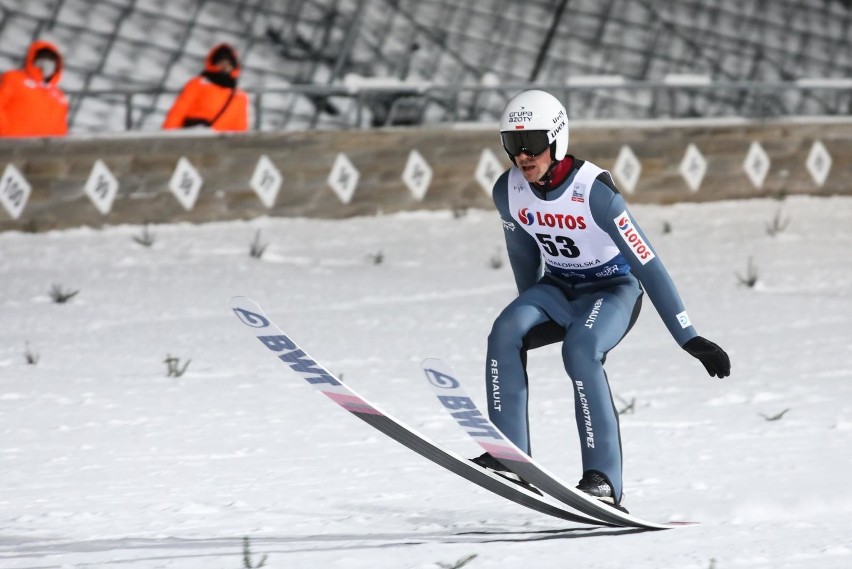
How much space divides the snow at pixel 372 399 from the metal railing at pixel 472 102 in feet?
3.32

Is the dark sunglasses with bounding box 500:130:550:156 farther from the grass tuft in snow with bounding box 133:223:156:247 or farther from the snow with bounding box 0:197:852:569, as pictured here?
the grass tuft in snow with bounding box 133:223:156:247

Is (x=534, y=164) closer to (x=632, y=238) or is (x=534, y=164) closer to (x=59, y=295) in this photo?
(x=632, y=238)

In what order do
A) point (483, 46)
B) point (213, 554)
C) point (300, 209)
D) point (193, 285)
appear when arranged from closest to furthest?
A: 1. point (213, 554)
2. point (193, 285)
3. point (300, 209)
4. point (483, 46)

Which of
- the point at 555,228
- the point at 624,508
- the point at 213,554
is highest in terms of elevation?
the point at 555,228

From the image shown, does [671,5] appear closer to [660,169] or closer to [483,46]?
[483,46]

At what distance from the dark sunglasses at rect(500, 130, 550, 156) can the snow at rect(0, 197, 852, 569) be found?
111 cm

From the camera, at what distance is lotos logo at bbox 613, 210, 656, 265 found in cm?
466

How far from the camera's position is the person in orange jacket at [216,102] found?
11.2 metres

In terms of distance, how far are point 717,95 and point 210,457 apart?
12.4 metres

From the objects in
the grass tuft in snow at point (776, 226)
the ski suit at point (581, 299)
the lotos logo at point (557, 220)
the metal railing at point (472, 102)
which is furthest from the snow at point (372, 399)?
the metal railing at point (472, 102)

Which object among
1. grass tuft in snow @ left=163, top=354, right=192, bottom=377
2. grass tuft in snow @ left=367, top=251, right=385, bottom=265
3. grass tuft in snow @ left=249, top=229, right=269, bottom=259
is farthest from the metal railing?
grass tuft in snow @ left=163, top=354, right=192, bottom=377

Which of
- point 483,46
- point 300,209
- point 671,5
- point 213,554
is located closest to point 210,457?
point 213,554

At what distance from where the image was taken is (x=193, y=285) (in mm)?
9555

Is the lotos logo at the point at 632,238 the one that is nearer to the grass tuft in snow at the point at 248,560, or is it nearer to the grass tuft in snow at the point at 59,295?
the grass tuft in snow at the point at 248,560
